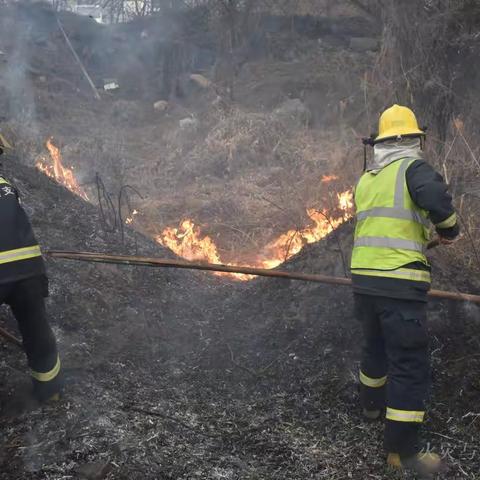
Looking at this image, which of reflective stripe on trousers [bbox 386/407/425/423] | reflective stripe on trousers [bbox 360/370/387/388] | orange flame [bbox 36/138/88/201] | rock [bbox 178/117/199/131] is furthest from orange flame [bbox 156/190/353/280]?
rock [bbox 178/117/199/131]

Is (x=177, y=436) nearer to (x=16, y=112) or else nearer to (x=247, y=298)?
(x=247, y=298)

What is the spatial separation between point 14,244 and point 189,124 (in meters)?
11.7

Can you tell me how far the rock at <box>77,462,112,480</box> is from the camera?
3012 mm

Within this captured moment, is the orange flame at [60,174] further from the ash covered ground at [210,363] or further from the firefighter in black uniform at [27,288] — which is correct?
the firefighter in black uniform at [27,288]

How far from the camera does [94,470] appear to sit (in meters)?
3.05

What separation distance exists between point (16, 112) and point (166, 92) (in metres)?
4.87

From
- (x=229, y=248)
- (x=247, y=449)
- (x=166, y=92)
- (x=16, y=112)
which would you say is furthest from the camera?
(x=166, y=92)

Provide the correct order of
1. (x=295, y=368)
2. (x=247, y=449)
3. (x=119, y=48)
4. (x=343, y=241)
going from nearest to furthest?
(x=247, y=449) < (x=295, y=368) < (x=343, y=241) < (x=119, y=48)

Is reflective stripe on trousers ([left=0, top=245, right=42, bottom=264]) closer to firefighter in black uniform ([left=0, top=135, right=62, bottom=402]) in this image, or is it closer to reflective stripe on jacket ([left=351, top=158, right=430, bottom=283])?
firefighter in black uniform ([left=0, top=135, right=62, bottom=402])

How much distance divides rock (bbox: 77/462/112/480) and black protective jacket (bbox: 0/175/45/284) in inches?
45.9

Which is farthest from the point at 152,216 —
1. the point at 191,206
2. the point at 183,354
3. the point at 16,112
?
the point at 16,112

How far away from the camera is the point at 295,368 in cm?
448

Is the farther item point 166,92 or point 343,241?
point 166,92

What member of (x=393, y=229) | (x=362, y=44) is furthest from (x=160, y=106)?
(x=393, y=229)
